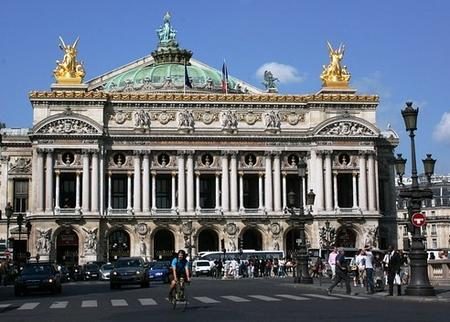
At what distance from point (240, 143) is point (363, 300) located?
65095 mm

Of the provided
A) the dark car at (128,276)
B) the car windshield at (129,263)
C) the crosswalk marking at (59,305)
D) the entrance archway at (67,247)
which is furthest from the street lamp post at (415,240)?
the entrance archway at (67,247)

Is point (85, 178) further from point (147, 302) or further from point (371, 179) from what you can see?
point (147, 302)

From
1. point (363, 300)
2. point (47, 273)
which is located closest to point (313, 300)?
point (363, 300)

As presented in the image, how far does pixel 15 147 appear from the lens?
102625 mm

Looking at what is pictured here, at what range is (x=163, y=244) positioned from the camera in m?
100

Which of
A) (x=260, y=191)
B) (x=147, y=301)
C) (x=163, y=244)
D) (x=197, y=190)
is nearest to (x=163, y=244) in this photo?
(x=163, y=244)

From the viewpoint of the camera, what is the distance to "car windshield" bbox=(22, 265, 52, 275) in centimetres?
4624

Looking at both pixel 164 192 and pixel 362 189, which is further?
pixel 164 192

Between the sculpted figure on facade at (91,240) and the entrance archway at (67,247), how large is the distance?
1.66 metres

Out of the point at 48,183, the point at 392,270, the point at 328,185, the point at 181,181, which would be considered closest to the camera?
the point at 392,270

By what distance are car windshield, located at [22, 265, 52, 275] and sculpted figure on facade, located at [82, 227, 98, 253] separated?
157 feet

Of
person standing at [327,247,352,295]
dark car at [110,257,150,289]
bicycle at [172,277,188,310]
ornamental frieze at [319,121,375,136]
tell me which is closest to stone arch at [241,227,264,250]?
ornamental frieze at [319,121,375,136]

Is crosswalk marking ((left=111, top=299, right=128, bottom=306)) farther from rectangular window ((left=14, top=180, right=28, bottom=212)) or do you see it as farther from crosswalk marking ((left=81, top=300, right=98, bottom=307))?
rectangular window ((left=14, top=180, right=28, bottom=212))

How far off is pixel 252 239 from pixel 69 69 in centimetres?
2900
